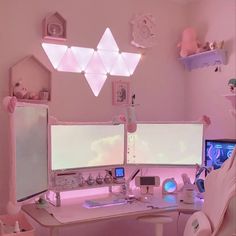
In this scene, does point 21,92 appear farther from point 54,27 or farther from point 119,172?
point 119,172

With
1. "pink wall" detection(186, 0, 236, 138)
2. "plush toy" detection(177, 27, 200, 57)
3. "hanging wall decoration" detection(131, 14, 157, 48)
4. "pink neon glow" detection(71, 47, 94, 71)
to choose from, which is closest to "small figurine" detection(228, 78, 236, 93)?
"pink wall" detection(186, 0, 236, 138)

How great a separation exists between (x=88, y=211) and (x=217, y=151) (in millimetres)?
1101

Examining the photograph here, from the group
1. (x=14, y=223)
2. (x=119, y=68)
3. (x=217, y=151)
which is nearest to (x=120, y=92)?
(x=119, y=68)

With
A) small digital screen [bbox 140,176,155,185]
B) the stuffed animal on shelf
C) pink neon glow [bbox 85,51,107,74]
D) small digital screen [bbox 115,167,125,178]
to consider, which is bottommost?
small digital screen [bbox 140,176,155,185]

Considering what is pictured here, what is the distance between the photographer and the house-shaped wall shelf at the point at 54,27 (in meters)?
2.73

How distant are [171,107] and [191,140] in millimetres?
Result: 567

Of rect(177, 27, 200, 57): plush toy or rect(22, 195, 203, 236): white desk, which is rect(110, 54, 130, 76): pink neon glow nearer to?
rect(177, 27, 200, 57): plush toy

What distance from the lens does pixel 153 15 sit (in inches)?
129

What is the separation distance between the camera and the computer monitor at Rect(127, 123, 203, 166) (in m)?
2.92

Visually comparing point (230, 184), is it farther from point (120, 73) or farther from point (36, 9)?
point (36, 9)

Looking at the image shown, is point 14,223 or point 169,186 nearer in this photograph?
point 14,223

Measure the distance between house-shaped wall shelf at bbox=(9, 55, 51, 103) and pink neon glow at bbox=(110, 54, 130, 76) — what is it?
0.59m

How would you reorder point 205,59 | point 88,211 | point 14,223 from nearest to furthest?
point 14,223, point 88,211, point 205,59

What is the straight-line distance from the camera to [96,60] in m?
3.00
